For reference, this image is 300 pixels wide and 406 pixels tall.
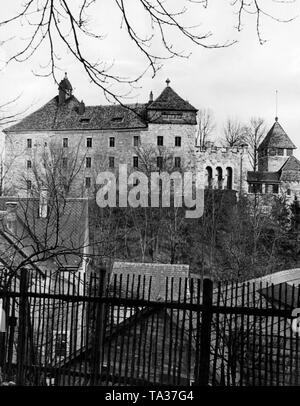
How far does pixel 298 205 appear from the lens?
41531 mm

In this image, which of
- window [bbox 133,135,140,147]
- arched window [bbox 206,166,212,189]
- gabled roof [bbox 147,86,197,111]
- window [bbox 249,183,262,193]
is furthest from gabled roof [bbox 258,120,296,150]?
window [bbox 133,135,140,147]

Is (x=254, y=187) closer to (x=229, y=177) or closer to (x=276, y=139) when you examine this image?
(x=229, y=177)

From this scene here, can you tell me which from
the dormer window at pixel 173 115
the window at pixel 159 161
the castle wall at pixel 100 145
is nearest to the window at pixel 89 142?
the castle wall at pixel 100 145

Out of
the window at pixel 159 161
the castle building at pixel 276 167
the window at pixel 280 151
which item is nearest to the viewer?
the window at pixel 159 161

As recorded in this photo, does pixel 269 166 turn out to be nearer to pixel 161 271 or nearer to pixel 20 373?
pixel 161 271

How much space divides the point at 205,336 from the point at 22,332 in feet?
7.63

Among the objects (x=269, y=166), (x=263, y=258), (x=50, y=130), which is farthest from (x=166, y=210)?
(x=269, y=166)

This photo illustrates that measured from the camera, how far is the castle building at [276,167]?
5169 cm

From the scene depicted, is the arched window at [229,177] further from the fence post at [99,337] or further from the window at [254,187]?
the fence post at [99,337]

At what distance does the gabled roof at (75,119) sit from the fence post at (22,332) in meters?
44.4

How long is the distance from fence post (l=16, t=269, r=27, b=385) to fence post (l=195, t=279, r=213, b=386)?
7.32ft

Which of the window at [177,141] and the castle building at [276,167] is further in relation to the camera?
the castle building at [276,167]

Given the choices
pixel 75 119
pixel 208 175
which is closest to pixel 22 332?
pixel 208 175

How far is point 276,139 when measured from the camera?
61406 millimetres
